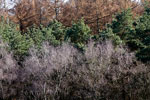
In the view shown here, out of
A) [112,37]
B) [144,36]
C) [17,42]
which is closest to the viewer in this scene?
[144,36]

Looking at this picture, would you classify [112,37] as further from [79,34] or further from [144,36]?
[79,34]

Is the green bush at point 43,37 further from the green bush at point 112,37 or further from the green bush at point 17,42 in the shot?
the green bush at point 112,37

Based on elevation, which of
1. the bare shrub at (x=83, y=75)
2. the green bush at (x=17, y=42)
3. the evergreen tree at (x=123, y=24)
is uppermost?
the evergreen tree at (x=123, y=24)

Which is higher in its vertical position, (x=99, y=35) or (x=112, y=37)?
(x=99, y=35)

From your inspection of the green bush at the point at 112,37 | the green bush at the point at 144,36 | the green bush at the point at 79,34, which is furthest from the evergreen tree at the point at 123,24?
the green bush at the point at 79,34

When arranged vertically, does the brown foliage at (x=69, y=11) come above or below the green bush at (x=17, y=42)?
above

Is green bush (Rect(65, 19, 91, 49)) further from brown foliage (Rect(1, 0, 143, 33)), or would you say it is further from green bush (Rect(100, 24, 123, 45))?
brown foliage (Rect(1, 0, 143, 33))

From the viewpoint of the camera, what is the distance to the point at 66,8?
128 ft

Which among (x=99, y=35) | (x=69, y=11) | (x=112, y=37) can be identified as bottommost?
(x=112, y=37)

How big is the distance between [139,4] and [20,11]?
2294 cm

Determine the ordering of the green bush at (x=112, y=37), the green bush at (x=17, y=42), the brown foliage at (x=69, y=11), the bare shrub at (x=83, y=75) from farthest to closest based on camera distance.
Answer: the brown foliage at (x=69, y=11), the green bush at (x=17, y=42), the green bush at (x=112, y=37), the bare shrub at (x=83, y=75)

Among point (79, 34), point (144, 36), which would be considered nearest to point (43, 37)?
point (79, 34)

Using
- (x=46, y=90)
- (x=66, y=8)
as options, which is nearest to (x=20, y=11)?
(x=66, y=8)

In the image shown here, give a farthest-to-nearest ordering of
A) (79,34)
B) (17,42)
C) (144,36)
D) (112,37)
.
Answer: (17,42), (79,34), (112,37), (144,36)
